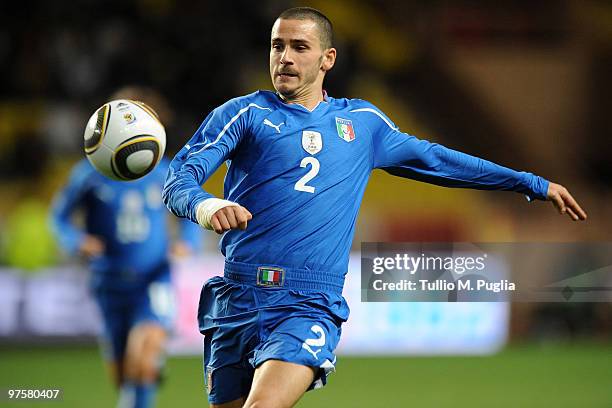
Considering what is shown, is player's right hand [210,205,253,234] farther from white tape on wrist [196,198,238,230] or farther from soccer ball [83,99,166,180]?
soccer ball [83,99,166,180]

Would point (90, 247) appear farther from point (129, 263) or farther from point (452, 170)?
point (452, 170)

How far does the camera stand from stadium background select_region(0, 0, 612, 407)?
479 inches

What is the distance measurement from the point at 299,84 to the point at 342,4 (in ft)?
41.9

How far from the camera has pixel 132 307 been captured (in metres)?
7.88

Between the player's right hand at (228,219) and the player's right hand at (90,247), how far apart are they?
4160 mm

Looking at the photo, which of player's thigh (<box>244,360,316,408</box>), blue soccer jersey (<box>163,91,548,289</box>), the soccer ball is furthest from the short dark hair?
player's thigh (<box>244,360,316,408</box>)

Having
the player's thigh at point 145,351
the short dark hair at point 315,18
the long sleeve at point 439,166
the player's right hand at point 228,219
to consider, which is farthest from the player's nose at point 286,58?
the player's thigh at point 145,351

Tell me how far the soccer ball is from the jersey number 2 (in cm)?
92

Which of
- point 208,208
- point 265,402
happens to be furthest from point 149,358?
point 208,208

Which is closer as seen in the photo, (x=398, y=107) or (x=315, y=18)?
(x=315, y=18)

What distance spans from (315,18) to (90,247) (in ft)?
11.8

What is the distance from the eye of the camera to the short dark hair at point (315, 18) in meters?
4.66

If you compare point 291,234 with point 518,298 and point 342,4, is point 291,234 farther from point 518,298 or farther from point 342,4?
point 342,4

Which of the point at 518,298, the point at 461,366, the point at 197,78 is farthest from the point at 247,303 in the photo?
the point at 197,78
